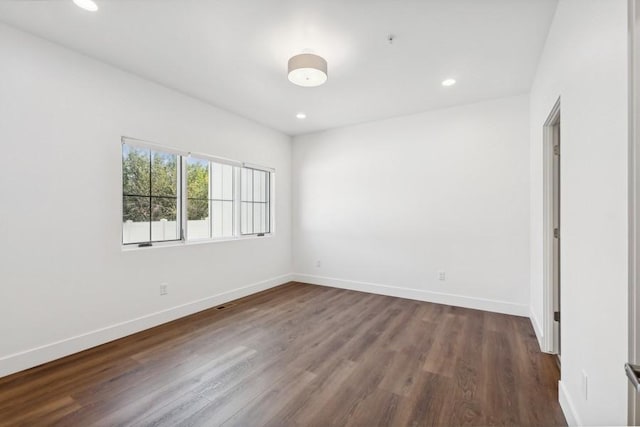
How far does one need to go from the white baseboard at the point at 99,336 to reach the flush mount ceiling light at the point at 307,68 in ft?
9.84

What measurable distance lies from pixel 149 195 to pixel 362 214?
121 inches

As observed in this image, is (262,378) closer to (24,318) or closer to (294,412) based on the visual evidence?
(294,412)

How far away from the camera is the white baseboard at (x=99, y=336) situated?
2180mm

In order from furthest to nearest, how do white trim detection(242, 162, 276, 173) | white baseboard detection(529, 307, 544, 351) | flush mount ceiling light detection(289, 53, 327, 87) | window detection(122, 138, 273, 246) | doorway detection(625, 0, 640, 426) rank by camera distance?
white trim detection(242, 162, 276, 173) < window detection(122, 138, 273, 246) < white baseboard detection(529, 307, 544, 351) < flush mount ceiling light detection(289, 53, 327, 87) < doorway detection(625, 0, 640, 426)

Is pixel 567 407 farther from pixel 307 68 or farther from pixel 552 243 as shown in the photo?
pixel 307 68

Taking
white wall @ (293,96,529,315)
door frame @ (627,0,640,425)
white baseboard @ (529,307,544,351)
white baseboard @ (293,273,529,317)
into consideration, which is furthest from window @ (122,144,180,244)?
white baseboard @ (529,307,544,351)

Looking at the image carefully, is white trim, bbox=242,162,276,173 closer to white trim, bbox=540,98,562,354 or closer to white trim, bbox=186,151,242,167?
white trim, bbox=186,151,242,167

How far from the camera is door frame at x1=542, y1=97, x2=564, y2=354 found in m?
2.43

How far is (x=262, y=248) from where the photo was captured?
461cm

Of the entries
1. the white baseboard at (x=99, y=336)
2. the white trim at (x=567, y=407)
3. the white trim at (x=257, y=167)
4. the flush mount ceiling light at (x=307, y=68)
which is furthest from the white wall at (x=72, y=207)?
the white trim at (x=567, y=407)

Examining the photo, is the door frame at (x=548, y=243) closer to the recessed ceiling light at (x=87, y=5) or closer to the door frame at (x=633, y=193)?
the door frame at (x=633, y=193)

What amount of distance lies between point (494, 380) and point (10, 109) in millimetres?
4394

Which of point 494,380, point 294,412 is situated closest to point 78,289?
point 294,412

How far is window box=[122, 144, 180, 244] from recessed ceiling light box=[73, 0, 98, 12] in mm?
1252
